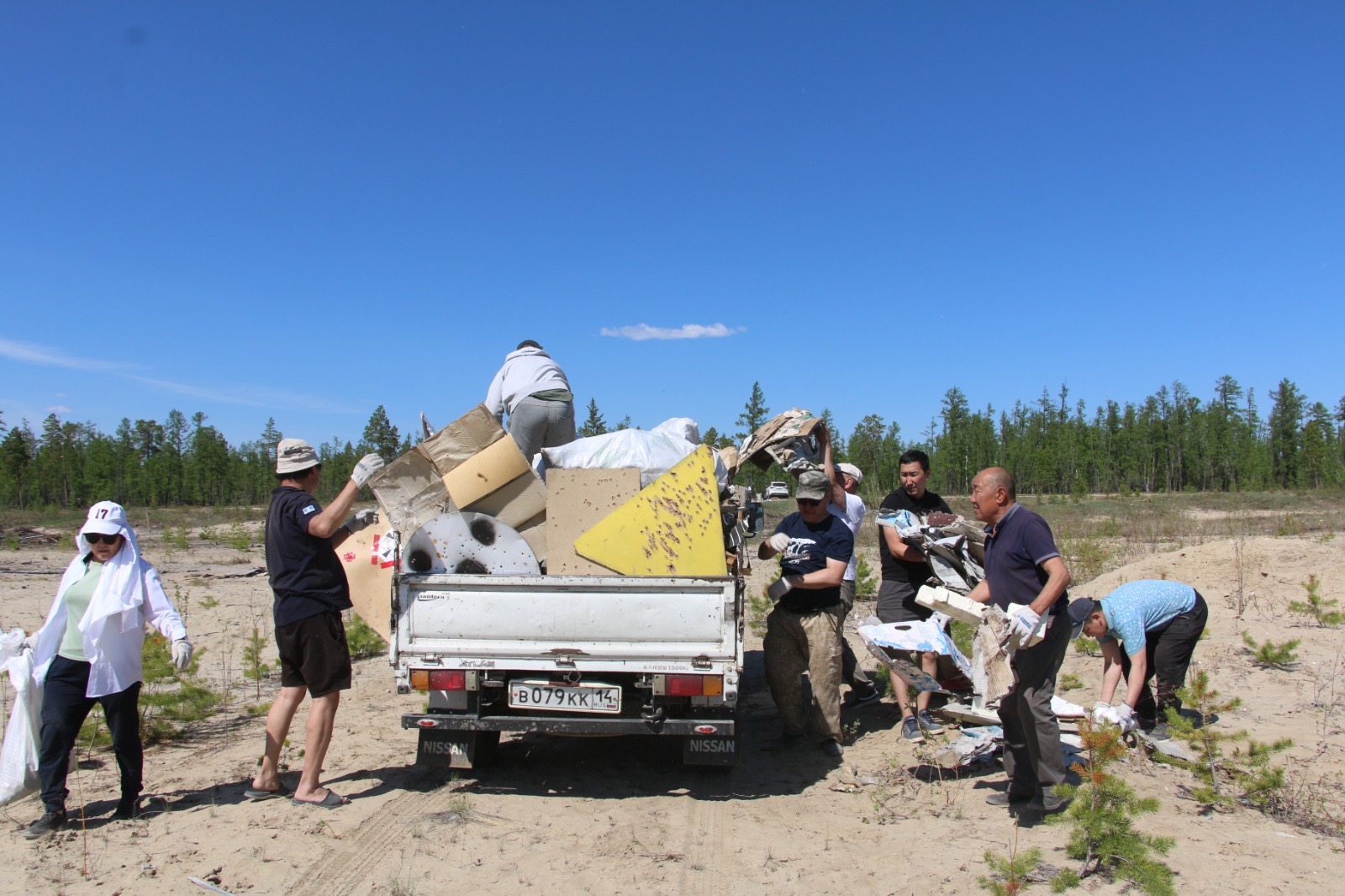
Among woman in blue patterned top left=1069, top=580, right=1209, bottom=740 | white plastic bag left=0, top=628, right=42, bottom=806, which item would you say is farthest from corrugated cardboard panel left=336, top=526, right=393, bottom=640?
woman in blue patterned top left=1069, top=580, right=1209, bottom=740

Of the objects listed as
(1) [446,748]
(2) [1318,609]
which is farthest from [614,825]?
(2) [1318,609]

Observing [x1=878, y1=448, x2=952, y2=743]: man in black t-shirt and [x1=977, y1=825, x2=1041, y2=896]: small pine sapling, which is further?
[x1=878, y1=448, x2=952, y2=743]: man in black t-shirt

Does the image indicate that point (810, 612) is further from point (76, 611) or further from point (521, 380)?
point (76, 611)

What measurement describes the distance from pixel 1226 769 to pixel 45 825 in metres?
6.13

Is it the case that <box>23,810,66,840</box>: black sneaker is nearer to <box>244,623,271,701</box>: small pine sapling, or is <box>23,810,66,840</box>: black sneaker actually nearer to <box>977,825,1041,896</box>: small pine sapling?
<box>244,623,271,701</box>: small pine sapling

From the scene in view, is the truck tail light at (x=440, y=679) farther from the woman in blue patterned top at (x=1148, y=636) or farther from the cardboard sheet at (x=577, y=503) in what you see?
the woman in blue patterned top at (x=1148, y=636)

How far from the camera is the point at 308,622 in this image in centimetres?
433

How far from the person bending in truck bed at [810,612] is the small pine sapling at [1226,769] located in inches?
76.6

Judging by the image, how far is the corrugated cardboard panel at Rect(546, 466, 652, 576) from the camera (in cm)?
444

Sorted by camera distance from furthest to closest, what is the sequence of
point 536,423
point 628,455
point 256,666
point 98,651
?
point 256,666, point 536,423, point 628,455, point 98,651

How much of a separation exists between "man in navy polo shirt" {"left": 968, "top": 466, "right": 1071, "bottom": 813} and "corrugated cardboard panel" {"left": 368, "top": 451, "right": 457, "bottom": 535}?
3.01 m

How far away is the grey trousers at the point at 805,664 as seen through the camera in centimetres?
531

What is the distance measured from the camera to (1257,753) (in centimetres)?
396

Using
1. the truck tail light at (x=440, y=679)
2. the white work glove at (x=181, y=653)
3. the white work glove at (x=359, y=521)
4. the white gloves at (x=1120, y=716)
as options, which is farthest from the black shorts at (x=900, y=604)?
the white work glove at (x=181, y=653)
